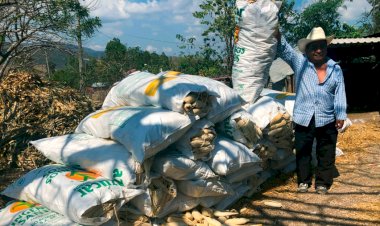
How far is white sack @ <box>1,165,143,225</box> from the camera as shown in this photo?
2600 millimetres

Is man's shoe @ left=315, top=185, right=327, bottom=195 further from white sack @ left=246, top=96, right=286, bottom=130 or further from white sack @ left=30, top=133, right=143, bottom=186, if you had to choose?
white sack @ left=30, top=133, right=143, bottom=186

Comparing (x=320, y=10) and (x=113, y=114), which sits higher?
(x=320, y=10)

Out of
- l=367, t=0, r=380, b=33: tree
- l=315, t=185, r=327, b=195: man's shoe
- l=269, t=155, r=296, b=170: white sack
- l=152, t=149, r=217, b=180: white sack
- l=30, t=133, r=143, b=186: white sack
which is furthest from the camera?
l=367, t=0, r=380, b=33: tree

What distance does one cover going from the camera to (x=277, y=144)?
4152mm

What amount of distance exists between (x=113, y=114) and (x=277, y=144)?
1.82m

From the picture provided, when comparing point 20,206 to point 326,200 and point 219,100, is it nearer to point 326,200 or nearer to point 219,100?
point 219,100

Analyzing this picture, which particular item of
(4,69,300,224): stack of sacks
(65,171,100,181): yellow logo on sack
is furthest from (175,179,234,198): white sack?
(65,171,100,181): yellow logo on sack

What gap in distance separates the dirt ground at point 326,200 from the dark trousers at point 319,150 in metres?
0.14

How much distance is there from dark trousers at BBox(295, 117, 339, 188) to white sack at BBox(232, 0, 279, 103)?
2.11 ft

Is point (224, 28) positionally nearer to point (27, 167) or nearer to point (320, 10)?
point (320, 10)

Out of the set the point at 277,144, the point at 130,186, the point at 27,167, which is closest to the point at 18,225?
the point at 130,186

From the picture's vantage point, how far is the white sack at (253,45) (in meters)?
4.04

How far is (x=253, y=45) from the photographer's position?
4141 mm

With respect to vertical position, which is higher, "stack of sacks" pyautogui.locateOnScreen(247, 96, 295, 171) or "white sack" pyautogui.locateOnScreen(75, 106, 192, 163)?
"white sack" pyautogui.locateOnScreen(75, 106, 192, 163)
